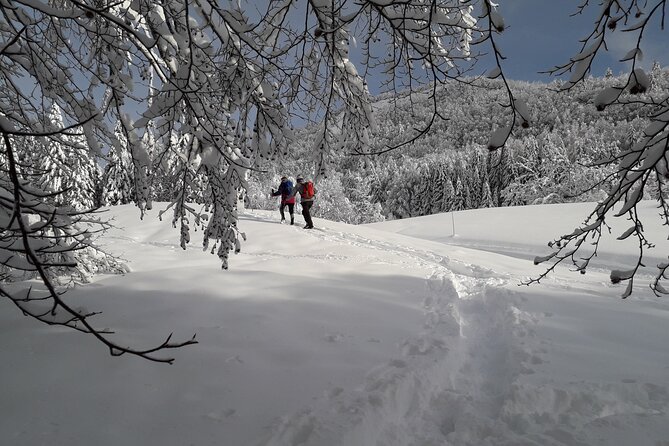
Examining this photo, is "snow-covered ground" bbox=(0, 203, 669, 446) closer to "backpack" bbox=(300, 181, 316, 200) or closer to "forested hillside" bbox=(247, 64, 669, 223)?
"forested hillside" bbox=(247, 64, 669, 223)

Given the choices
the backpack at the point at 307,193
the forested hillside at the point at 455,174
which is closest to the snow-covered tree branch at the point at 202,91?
the forested hillside at the point at 455,174

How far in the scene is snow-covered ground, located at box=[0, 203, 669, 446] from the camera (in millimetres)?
2131

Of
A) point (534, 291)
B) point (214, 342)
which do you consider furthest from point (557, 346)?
point (214, 342)

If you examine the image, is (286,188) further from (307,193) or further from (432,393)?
(432,393)

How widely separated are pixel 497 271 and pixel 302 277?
14.8 feet

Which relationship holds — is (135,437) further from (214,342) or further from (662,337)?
(662,337)

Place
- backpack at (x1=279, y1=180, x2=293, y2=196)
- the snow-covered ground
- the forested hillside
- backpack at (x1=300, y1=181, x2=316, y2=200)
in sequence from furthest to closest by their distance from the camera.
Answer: backpack at (x1=279, y1=180, x2=293, y2=196)
backpack at (x1=300, y1=181, x2=316, y2=200)
the forested hillside
the snow-covered ground

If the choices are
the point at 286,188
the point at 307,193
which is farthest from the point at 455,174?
the point at 307,193

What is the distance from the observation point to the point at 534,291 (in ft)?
17.9

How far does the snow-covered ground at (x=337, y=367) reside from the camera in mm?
2131

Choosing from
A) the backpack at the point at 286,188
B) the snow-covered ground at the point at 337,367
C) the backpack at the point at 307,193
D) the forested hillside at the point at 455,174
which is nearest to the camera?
the snow-covered ground at the point at 337,367

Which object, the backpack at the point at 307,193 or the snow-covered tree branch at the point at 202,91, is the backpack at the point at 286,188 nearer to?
the backpack at the point at 307,193

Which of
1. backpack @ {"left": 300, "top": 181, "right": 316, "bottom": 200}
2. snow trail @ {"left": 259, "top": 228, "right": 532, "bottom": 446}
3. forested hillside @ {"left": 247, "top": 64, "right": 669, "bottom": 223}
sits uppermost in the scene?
forested hillside @ {"left": 247, "top": 64, "right": 669, "bottom": 223}

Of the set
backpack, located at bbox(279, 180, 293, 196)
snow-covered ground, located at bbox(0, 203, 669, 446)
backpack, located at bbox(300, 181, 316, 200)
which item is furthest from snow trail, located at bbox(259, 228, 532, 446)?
backpack, located at bbox(279, 180, 293, 196)
